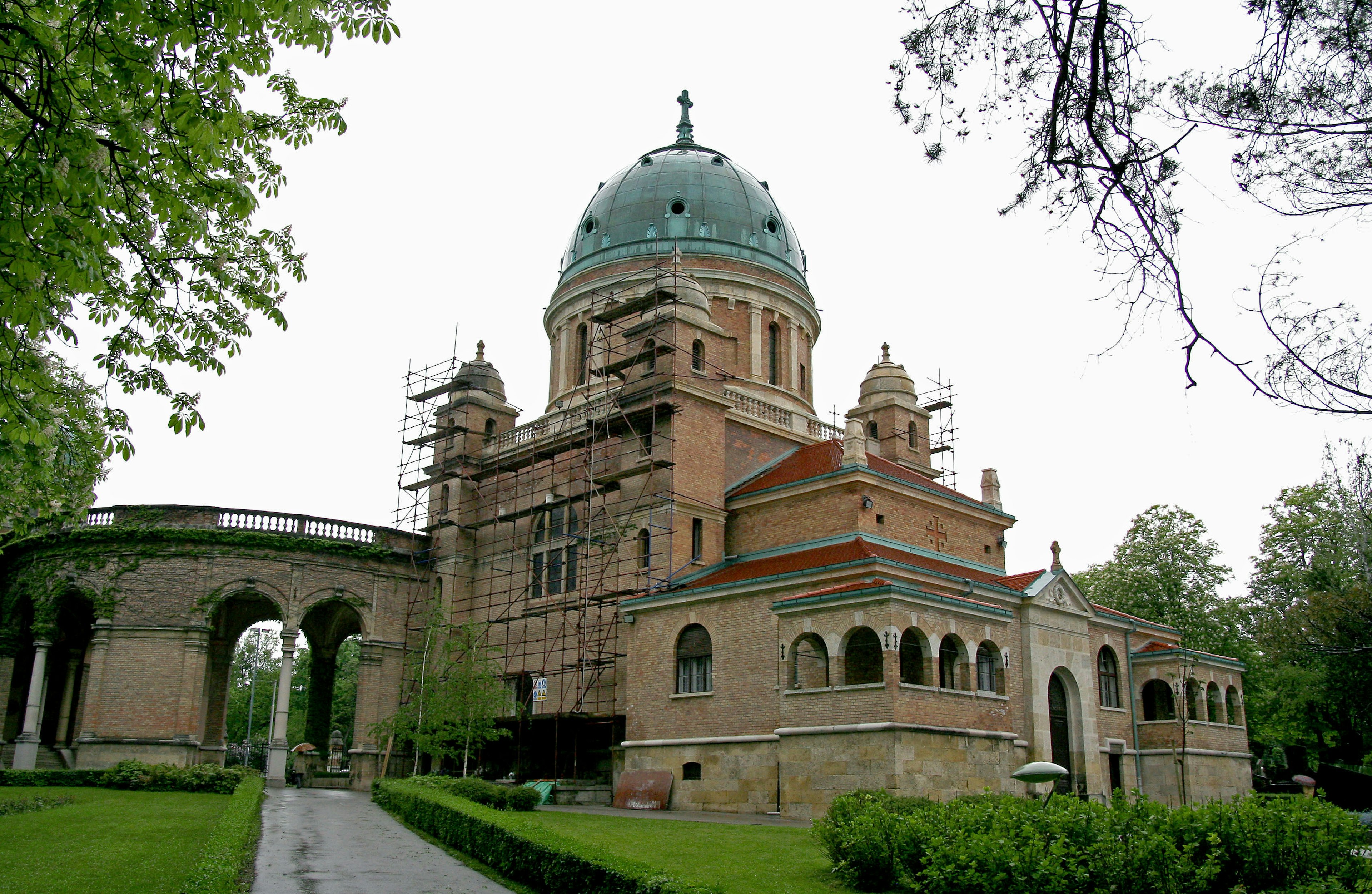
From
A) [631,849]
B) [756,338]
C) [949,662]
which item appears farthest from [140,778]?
[756,338]

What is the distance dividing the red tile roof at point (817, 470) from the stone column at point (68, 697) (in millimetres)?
27275

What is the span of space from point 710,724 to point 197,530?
→ 19320 millimetres

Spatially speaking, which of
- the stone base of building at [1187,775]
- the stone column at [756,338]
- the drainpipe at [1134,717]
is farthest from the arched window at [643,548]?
the stone base of building at [1187,775]

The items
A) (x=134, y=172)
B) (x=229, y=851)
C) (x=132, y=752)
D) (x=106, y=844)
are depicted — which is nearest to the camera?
(x=134, y=172)

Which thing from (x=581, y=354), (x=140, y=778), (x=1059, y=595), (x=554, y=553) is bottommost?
(x=140, y=778)

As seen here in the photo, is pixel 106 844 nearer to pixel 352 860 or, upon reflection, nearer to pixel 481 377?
pixel 352 860

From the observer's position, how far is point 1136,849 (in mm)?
11719

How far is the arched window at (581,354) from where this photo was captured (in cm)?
4328

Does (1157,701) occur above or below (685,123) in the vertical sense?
below

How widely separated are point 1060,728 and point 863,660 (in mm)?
7385

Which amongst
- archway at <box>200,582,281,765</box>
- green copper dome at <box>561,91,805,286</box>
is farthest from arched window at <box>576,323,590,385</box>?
archway at <box>200,582,281,765</box>

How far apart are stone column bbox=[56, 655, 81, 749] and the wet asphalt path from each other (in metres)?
22.6

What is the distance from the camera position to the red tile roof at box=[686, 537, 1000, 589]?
3033 cm

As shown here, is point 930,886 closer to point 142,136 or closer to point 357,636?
point 142,136
